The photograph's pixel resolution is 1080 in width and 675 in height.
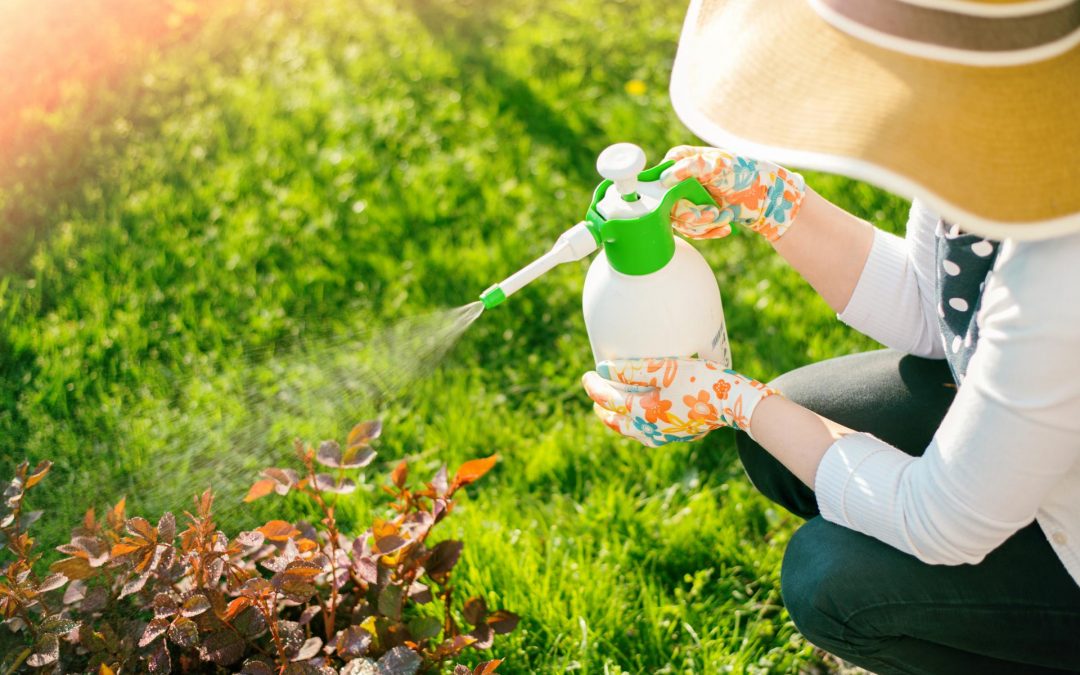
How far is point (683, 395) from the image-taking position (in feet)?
6.05

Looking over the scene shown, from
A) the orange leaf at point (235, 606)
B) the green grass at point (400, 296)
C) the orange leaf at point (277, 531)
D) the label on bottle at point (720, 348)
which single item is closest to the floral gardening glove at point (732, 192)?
the label on bottle at point (720, 348)

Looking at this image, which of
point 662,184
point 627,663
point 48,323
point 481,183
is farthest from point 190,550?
point 481,183

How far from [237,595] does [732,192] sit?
1164mm

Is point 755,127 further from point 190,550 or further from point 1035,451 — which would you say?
point 190,550

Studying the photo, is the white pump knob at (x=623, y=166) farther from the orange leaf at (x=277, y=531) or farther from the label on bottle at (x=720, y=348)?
the orange leaf at (x=277, y=531)

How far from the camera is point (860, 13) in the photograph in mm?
1420

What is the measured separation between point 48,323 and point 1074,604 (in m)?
2.78

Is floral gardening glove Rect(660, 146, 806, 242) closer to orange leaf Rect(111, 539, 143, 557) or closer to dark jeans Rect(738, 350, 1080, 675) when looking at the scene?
dark jeans Rect(738, 350, 1080, 675)

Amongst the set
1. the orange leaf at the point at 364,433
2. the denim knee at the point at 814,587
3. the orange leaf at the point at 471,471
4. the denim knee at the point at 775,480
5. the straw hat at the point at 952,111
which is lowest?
the denim knee at the point at 775,480

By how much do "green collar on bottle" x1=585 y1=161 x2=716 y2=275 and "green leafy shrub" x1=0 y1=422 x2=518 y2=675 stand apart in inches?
18.8

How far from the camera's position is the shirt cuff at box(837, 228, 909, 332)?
2098 millimetres

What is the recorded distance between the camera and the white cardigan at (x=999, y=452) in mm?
1418

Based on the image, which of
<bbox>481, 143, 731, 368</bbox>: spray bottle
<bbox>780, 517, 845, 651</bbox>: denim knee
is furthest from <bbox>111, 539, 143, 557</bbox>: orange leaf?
<bbox>780, 517, 845, 651</bbox>: denim knee

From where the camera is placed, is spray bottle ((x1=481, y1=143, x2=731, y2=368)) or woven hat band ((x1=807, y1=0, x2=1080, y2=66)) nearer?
woven hat band ((x1=807, y1=0, x2=1080, y2=66))
